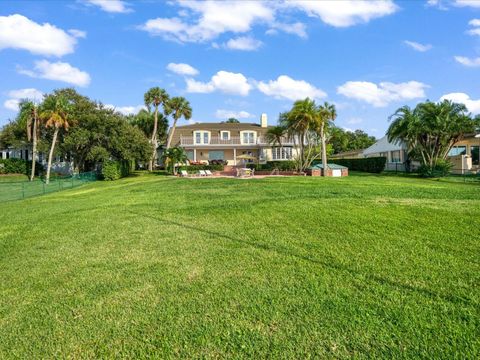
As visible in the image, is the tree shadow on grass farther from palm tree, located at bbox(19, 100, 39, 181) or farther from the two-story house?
the two-story house

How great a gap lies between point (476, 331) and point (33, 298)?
4.74 m

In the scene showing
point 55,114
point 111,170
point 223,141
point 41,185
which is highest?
point 55,114

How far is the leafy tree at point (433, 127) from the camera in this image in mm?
25547

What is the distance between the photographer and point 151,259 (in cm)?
546

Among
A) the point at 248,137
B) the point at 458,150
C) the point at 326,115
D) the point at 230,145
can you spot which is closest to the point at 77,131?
the point at 230,145

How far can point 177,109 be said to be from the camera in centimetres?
4459

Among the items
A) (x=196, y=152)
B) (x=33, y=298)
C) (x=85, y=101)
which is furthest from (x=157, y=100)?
(x=33, y=298)

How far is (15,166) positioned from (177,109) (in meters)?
19.8

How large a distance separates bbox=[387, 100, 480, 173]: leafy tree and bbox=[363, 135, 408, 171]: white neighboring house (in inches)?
151

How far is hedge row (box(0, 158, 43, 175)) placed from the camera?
3814 cm

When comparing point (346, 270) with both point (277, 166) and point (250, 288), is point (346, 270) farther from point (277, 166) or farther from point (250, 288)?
point (277, 166)

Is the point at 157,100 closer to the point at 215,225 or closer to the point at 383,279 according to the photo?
the point at 215,225

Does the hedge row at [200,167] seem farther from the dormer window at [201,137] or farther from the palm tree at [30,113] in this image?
the palm tree at [30,113]

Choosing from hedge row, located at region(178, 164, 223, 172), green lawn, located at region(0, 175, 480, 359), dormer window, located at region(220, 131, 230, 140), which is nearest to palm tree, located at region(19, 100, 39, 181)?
hedge row, located at region(178, 164, 223, 172)
